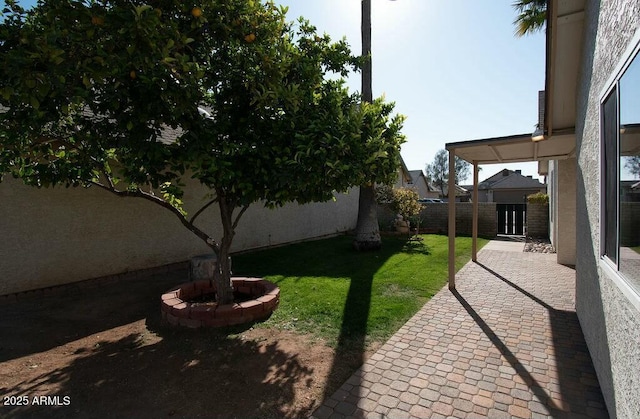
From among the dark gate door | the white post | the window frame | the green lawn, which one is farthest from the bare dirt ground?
the dark gate door

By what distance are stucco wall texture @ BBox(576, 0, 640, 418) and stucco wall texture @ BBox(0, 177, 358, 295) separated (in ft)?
14.6

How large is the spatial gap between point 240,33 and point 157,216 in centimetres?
656

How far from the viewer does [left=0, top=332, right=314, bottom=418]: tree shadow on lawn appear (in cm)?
332

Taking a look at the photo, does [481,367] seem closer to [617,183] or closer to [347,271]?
[617,183]

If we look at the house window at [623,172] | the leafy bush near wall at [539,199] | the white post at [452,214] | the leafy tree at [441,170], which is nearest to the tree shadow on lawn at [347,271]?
the white post at [452,214]

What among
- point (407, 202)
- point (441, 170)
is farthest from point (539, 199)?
point (441, 170)

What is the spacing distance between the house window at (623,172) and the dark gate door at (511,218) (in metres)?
15.5

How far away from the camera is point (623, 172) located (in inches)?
101

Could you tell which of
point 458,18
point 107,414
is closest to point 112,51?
point 107,414

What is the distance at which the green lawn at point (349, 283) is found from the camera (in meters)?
5.44

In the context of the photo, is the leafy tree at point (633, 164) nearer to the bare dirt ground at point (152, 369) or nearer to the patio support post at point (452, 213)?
the bare dirt ground at point (152, 369)

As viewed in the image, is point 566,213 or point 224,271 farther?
point 566,213

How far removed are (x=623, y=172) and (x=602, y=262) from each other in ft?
3.96

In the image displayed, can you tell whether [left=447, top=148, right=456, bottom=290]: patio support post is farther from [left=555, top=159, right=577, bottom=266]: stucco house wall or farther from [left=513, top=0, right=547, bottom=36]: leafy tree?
[left=513, top=0, right=547, bottom=36]: leafy tree
